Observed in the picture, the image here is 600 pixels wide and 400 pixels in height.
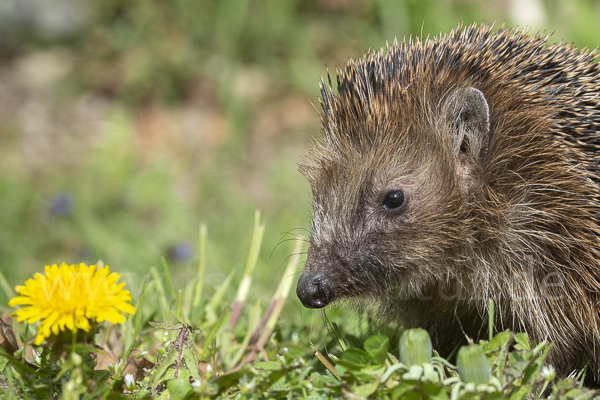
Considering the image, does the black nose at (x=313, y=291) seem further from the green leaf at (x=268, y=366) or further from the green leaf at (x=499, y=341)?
the green leaf at (x=499, y=341)

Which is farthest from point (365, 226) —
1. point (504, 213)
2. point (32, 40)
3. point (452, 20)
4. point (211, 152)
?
point (32, 40)

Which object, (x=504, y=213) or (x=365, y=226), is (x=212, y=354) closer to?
(x=365, y=226)

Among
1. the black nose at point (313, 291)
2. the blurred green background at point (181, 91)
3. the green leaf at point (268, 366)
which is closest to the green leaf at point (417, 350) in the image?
the green leaf at point (268, 366)

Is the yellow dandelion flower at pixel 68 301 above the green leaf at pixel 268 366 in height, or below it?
above

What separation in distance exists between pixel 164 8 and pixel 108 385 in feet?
22.8

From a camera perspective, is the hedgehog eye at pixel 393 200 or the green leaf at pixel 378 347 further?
the hedgehog eye at pixel 393 200

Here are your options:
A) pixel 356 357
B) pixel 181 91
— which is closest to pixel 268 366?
pixel 356 357

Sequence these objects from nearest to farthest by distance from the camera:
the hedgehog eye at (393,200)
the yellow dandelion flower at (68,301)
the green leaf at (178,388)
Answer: the yellow dandelion flower at (68,301) < the green leaf at (178,388) < the hedgehog eye at (393,200)

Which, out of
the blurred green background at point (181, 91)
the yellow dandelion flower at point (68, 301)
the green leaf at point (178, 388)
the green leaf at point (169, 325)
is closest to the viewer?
the yellow dandelion flower at point (68, 301)

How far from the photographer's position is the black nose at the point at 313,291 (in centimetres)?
267

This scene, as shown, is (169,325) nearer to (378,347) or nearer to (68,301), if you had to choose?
(68,301)

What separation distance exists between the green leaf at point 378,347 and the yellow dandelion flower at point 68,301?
81 cm

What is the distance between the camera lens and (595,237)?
2594mm

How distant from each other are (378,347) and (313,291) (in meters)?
0.51
